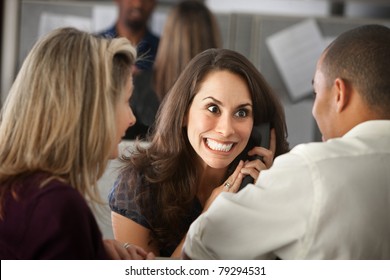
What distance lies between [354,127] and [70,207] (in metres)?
0.44

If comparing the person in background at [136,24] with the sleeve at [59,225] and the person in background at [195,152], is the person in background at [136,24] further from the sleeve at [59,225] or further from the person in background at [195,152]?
the sleeve at [59,225]

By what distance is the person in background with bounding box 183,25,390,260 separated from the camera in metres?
0.91

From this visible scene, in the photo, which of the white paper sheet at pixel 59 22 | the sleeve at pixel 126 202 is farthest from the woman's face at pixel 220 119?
the white paper sheet at pixel 59 22

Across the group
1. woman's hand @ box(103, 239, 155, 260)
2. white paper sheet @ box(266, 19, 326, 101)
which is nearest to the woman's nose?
woman's hand @ box(103, 239, 155, 260)

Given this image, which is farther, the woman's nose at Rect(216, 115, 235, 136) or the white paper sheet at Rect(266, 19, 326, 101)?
the white paper sheet at Rect(266, 19, 326, 101)

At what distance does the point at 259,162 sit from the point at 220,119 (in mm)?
95

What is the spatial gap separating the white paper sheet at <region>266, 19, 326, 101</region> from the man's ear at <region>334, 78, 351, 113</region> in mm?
394

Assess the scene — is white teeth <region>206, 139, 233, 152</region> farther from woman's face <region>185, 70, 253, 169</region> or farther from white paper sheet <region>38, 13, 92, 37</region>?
white paper sheet <region>38, 13, 92, 37</region>

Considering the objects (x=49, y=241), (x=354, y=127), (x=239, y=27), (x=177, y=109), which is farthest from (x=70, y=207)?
(x=239, y=27)

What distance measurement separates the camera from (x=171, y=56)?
4.95 feet

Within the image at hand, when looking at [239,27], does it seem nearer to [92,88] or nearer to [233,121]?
[233,121]

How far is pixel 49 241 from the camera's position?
833mm

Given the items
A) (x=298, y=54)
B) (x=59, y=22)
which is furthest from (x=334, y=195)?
(x=59, y=22)

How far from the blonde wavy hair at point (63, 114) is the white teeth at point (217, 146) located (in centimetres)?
21
